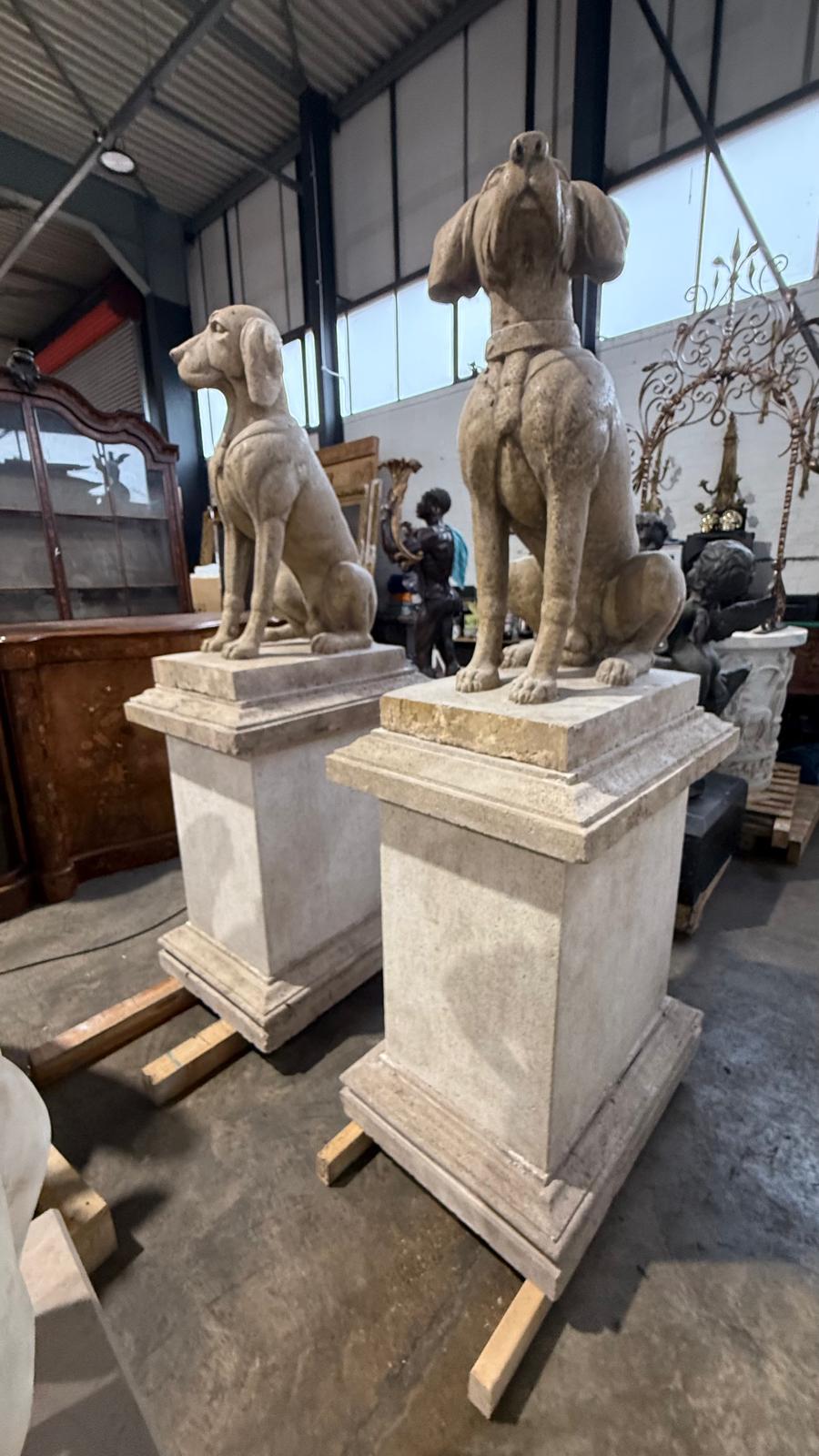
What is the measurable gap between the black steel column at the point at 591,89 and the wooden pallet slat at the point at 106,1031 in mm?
4913

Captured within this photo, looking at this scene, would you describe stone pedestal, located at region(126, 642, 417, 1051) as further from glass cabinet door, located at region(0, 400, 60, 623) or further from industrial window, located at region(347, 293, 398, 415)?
industrial window, located at region(347, 293, 398, 415)

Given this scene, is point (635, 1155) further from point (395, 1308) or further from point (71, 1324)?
point (71, 1324)

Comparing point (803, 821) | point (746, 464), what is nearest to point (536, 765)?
point (803, 821)

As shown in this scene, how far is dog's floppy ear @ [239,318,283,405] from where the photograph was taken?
5.09 feet

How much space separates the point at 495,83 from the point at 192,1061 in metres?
7.25

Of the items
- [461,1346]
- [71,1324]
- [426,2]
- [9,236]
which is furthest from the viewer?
[9,236]

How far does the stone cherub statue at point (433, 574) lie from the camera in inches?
165

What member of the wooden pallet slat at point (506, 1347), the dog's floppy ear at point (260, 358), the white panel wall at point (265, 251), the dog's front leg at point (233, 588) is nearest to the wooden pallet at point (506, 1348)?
the wooden pallet slat at point (506, 1347)

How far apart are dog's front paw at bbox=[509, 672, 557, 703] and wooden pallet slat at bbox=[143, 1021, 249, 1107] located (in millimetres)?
1265

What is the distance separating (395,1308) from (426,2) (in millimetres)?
A: 8148

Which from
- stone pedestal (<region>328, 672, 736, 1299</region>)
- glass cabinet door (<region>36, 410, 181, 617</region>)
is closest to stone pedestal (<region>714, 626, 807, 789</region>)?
stone pedestal (<region>328, 672, 736, 1299</region>)

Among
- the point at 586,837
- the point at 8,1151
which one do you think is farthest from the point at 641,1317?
Answer: the point at 8,1151

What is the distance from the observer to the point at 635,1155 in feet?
4.34

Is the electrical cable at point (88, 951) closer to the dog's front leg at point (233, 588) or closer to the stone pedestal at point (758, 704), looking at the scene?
the dog's front leg at point (233, 588)
